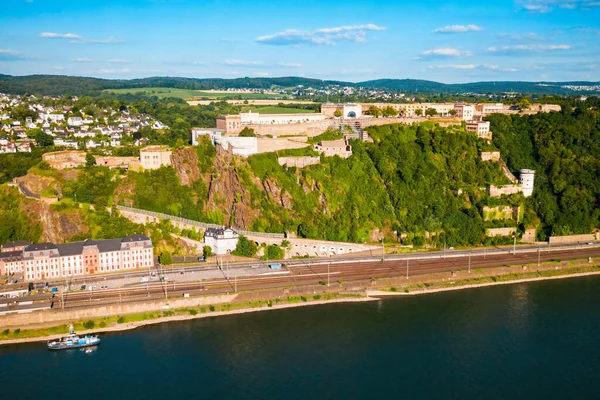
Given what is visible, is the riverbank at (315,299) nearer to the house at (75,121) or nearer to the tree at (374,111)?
the tree at (374,111)

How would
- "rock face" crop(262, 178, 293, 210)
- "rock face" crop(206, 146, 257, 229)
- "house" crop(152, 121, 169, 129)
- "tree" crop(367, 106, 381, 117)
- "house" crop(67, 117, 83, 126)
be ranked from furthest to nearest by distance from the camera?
"house" crop(152, 121, 169, 129) → "house" crop(67, 117, 83, 126) → "tree" crop(367, 106, 381, 117) → "rock face" crop(262, 178, 293, 210) → "rock face" crop(206, 146, 257, 229)

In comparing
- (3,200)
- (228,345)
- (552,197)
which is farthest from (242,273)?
(552,197)

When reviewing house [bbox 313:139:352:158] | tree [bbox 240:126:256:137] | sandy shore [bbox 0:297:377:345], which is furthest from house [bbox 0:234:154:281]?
house [bbox 313:139:352:158]

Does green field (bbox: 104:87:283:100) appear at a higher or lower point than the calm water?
higher

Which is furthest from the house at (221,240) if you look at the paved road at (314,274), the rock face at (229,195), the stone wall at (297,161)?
the stone wall at (297,161)

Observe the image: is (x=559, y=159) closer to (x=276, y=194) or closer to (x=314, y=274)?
(x=276, y=194)

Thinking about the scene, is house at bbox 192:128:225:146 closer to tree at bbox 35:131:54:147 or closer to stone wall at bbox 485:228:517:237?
tree at bbox 35:131:54:147

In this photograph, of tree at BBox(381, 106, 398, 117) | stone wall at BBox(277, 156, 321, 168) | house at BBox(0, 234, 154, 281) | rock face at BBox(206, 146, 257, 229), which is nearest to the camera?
house at BBox(0, 234, 154, 281)
